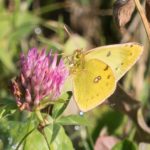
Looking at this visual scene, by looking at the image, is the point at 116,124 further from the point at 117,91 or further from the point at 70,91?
the point at 70,91

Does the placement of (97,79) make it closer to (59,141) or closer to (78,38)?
(59,141)

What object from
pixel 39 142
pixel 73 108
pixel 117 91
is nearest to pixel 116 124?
pixel 117 91

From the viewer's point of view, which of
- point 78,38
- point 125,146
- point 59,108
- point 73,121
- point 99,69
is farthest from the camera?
point 78,38

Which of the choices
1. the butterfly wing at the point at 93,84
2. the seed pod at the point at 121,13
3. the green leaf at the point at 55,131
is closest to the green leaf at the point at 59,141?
the green leaf at the point at 55,131

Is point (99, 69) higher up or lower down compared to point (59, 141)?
higher up

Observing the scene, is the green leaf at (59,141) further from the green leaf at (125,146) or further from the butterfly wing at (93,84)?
the green leaf at (125,146)

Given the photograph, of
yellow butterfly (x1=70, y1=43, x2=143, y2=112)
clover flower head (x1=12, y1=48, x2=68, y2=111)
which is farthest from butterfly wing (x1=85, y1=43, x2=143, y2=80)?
clover flower head (x1=12, y1=48, x2=68, y2=111)

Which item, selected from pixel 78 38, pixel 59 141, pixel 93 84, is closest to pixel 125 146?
pixel 93 84
